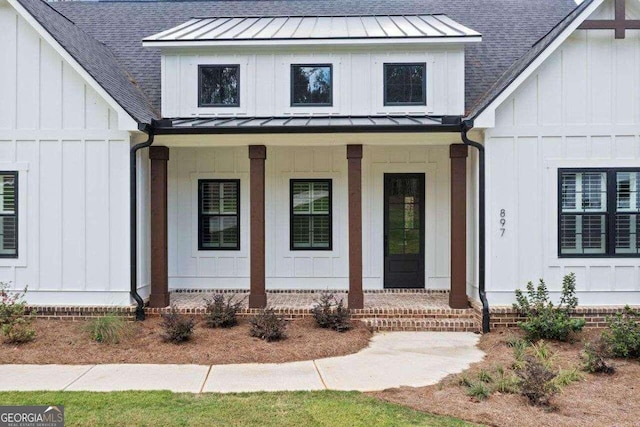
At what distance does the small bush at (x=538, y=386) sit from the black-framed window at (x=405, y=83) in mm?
5746

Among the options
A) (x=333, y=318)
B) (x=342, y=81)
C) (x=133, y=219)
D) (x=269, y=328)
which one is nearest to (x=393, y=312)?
(x=333, y=318)

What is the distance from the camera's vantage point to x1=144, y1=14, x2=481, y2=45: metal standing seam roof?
9492 millimetres

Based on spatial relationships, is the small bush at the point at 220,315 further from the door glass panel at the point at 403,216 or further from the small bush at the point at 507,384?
the small bush at the point at 507,384

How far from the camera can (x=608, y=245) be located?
8.54 m

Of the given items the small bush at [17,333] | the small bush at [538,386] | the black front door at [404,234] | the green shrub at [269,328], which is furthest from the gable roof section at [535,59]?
the small bush at [17,333]

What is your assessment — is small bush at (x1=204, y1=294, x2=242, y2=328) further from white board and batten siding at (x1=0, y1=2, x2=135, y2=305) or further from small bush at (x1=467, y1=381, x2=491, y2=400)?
small bush at (x1=467, y1=381, x2=491, y2=400)

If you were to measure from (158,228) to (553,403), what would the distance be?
6938 mm

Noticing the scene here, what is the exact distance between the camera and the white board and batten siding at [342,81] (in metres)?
9.50

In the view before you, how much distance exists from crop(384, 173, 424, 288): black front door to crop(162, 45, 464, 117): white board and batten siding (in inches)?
71.1

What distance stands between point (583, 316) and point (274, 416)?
615 cm

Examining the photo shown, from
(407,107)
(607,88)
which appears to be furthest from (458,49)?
(607,88)

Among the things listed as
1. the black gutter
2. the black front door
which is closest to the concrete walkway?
the black front door

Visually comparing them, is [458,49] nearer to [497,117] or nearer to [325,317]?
[497,117]

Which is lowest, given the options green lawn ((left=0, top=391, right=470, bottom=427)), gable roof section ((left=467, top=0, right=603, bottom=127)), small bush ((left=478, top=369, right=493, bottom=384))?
green lawn ((left=0, top=391, right=470, bottom=427))
